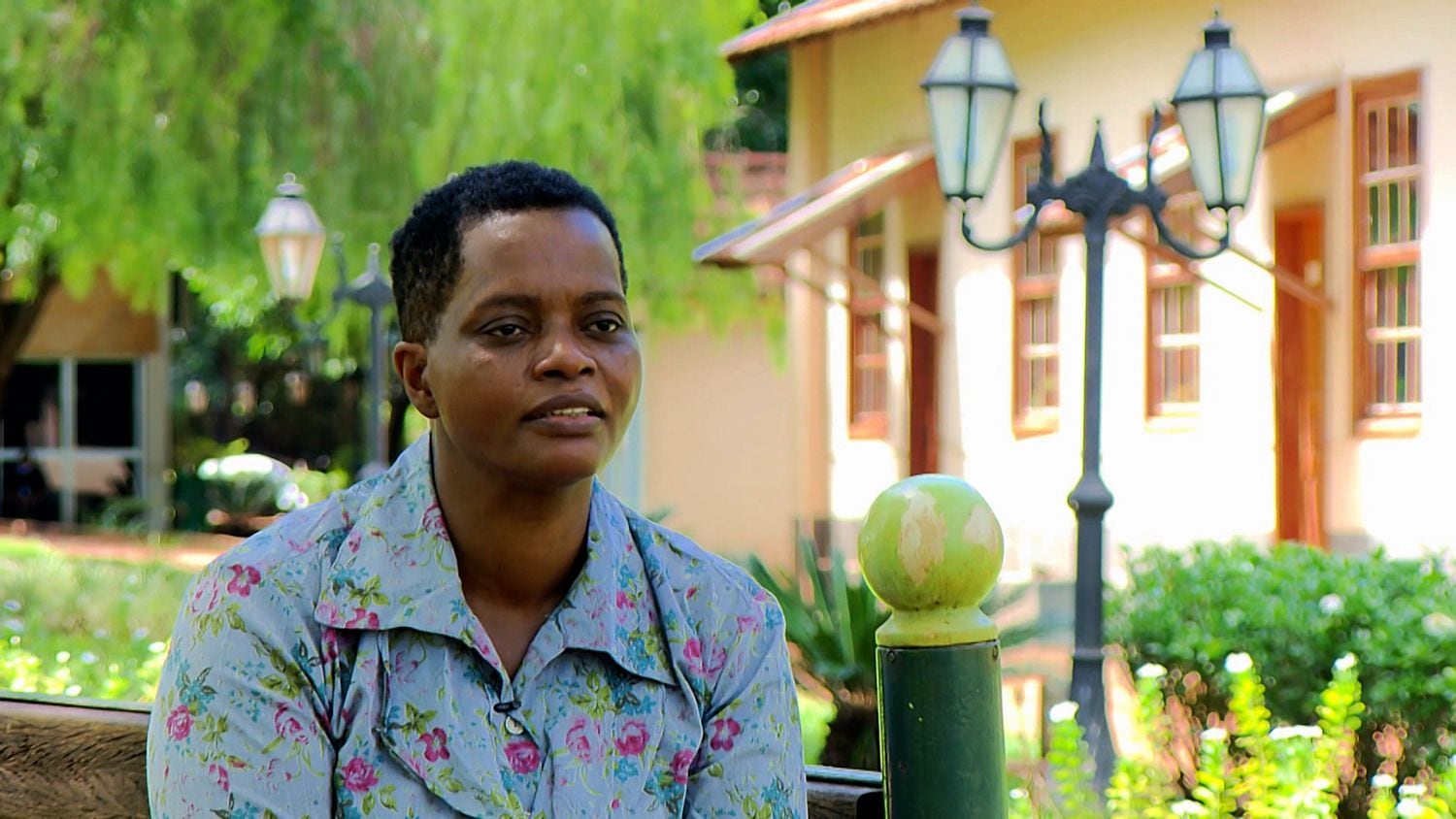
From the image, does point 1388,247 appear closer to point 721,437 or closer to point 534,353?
point 534,353

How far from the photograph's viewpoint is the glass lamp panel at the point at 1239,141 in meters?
8.09

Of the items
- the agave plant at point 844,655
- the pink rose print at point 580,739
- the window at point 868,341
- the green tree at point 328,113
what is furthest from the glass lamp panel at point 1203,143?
the window at point 868,341

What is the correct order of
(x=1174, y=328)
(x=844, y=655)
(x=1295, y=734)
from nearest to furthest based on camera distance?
(x=1295, y=734), (x=844, y=655), (x=1174, y=328)

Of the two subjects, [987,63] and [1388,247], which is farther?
[1388,247]

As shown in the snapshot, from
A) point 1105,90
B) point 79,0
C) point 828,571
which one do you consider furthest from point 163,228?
point 828,571

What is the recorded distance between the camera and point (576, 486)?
7.81 ft

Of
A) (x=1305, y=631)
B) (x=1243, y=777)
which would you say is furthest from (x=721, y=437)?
(x=1243, y=777)

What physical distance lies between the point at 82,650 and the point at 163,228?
9.68 meters

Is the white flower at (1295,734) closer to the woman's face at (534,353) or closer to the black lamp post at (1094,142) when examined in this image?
the black lamp post at (1094,142)

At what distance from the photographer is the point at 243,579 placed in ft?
7.43

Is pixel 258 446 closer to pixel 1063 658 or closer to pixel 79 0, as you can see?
pixel 79 0

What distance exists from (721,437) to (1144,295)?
10.4 m

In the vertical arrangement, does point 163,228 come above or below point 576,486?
above

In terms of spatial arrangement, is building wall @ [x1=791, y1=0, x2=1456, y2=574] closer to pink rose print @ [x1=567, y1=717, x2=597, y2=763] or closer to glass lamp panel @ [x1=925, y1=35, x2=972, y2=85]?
glass lamp panel @ [x1=925, y1=35, x2=972, y2=85]
